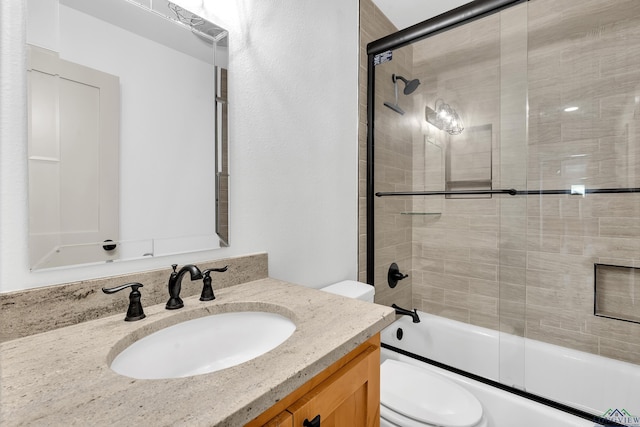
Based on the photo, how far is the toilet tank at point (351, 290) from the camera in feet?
4.69

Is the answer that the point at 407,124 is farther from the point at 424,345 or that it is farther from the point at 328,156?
the point at 424,345

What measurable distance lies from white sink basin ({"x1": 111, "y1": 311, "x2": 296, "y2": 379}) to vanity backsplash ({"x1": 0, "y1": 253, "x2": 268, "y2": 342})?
141 mm

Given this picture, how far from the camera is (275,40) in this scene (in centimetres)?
123

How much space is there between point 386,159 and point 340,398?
155 cm

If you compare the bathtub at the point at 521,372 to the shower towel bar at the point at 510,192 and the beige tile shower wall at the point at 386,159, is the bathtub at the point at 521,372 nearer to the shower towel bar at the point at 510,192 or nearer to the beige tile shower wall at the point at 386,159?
the beige tile shower wall at the point at 386,159

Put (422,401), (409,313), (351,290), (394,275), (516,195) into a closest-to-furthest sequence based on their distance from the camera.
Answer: (422,401), (351,290), (516,195), (409,313), (394,275)

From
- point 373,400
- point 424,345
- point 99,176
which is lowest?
point 424,345

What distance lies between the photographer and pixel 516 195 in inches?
66.1

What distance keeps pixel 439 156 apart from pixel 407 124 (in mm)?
305

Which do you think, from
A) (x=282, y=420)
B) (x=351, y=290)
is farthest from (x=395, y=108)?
(x=282, y=420)

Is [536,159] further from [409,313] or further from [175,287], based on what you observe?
[175,287]

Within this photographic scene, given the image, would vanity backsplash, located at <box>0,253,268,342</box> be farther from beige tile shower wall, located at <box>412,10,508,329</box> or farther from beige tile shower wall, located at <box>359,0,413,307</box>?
beige tile shower wall, located at <box>412,10,508,329</box>

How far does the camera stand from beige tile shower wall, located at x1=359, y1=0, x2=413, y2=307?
6.09ft

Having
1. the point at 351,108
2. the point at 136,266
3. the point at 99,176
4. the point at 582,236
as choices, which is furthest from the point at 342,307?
the point at 582,236
